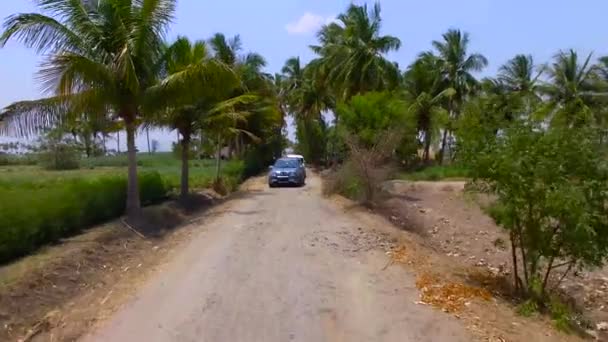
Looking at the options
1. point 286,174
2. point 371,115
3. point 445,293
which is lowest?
point 445,293

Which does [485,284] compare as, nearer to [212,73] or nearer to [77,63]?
[212,73]

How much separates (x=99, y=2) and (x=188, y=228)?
6685mm

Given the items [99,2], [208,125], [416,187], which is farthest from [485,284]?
[416,187]

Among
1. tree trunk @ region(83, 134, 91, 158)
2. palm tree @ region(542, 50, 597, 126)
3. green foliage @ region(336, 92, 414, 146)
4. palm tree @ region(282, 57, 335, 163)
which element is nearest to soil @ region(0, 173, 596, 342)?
green foliage @ region(336, 92, 414, 146)

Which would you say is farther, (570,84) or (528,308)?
(570,84)

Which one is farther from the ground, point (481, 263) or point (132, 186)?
point (132, 186)

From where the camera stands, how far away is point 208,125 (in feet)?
86.3

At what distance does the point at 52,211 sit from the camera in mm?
12758

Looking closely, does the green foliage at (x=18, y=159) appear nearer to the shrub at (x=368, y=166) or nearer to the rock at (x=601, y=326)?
the shrub at (x=368, y=166)

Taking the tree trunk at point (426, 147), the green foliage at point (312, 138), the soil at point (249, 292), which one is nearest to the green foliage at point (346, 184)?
the soil at point (249, 292)

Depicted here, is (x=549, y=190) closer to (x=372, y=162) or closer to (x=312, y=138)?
(x=372, y=162)

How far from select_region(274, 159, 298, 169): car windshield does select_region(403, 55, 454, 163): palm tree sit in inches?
506

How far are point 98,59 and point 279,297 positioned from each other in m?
Result: 10.7

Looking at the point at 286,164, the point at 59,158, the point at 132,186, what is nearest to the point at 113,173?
the point at 132,186
